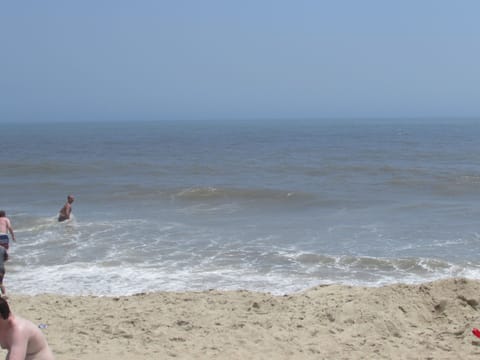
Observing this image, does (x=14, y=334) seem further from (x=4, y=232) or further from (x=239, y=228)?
(x=239, y=228)

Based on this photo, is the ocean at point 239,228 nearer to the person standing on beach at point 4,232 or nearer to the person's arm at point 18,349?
the person standing on beach at point 4,232

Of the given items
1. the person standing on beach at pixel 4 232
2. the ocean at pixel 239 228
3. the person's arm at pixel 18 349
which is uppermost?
the person's arm at pixel 18 349

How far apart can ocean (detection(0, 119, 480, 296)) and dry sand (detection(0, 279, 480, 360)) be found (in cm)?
144

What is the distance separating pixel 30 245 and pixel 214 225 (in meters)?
4.95

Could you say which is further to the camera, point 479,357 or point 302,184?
point 302,184

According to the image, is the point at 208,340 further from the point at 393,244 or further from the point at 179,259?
the point at 393,244

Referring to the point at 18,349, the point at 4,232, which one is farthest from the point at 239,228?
the point at 18,349

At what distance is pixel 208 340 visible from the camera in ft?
21.7

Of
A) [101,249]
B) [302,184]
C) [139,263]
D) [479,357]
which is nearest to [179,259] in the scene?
[139,263]

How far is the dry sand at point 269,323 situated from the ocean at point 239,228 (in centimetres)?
144

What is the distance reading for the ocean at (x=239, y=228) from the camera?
10289mm

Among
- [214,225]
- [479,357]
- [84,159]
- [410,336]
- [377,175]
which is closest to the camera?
[479,357]

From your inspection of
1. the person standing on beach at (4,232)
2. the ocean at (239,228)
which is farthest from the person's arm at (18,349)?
the person standing on beach at (4,232)

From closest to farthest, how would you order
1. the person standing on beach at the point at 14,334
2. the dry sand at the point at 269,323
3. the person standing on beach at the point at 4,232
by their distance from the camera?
the person standing on beach at the point at 14,334 < the dry sand at the point at 269,323 < the person standing on beach at the point at 4,232
